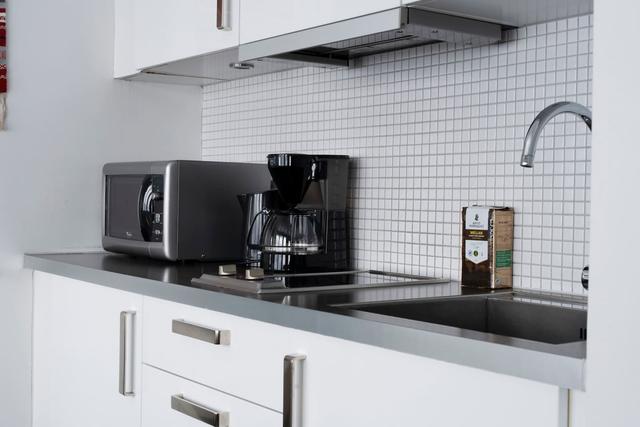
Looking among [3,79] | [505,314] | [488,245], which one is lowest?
[505,314]

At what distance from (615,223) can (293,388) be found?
68 centimetres

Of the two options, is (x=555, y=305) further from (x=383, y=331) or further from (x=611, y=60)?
(x=611, y=60)

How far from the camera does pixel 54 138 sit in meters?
2.60

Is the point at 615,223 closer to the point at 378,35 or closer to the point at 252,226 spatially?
the point at 378,35

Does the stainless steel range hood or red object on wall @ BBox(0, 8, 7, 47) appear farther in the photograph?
red object on wall @ BBox(0, 8, 7, 47)

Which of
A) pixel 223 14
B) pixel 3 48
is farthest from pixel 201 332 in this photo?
pixel 3 48

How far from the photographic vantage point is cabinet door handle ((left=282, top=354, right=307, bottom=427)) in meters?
1.46

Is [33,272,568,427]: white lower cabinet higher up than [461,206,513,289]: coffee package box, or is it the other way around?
[461,206,513,289]: coffee package box

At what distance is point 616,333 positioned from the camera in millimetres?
1000

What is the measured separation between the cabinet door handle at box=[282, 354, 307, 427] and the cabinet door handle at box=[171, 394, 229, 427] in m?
0.24

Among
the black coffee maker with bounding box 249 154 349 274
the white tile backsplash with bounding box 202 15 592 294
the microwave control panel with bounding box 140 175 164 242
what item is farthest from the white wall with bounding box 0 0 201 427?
the black coffee maker with bounding box 249 154 349 274

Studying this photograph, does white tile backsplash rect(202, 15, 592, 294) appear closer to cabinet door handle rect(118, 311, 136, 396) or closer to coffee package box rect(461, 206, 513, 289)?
coffee package box rect(461, 206, 513, 289)

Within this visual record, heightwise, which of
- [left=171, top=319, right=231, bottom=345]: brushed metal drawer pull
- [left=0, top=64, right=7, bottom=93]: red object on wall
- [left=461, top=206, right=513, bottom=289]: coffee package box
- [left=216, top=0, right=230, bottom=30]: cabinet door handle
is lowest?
[left=171, top=319, right=231, bottom=345]: brushed metal drawer pull

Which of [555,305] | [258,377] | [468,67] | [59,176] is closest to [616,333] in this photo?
[555,305]
